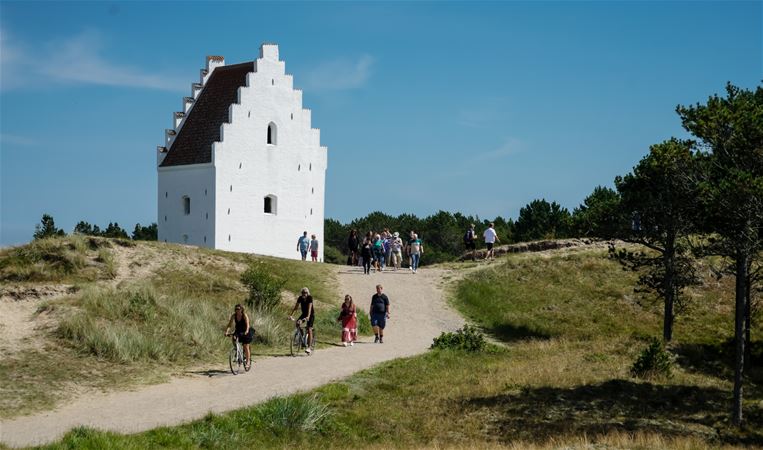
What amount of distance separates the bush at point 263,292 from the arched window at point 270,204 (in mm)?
21059

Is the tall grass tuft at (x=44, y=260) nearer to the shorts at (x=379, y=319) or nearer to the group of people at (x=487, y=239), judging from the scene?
the shorts at (x=379, y=319)

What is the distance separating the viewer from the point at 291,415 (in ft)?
57.6

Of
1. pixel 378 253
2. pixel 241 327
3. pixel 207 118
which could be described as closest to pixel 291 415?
pixel 241 327

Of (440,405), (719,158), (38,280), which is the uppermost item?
(719,158)

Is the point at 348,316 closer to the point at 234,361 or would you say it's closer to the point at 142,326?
the point at 234,361

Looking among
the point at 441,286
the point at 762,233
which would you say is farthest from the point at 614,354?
the point at 441,286

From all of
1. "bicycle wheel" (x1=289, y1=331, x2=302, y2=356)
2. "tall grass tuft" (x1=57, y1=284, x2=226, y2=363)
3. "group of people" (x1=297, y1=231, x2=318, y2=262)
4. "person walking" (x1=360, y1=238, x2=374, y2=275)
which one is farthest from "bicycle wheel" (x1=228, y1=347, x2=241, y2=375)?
"group of people" (x1=297, y1=231, x2=318, y2=262)

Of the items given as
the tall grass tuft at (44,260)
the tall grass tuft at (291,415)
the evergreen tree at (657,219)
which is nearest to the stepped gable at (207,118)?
the tall grass tuft at (44,260)

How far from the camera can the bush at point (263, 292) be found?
31.2m

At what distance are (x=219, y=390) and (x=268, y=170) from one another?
1331 inches

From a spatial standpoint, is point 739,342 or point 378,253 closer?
point 739,342

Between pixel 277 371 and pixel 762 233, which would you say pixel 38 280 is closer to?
pixel 277 371

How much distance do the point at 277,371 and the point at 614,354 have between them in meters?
10.4

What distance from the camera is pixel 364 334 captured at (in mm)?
31141
